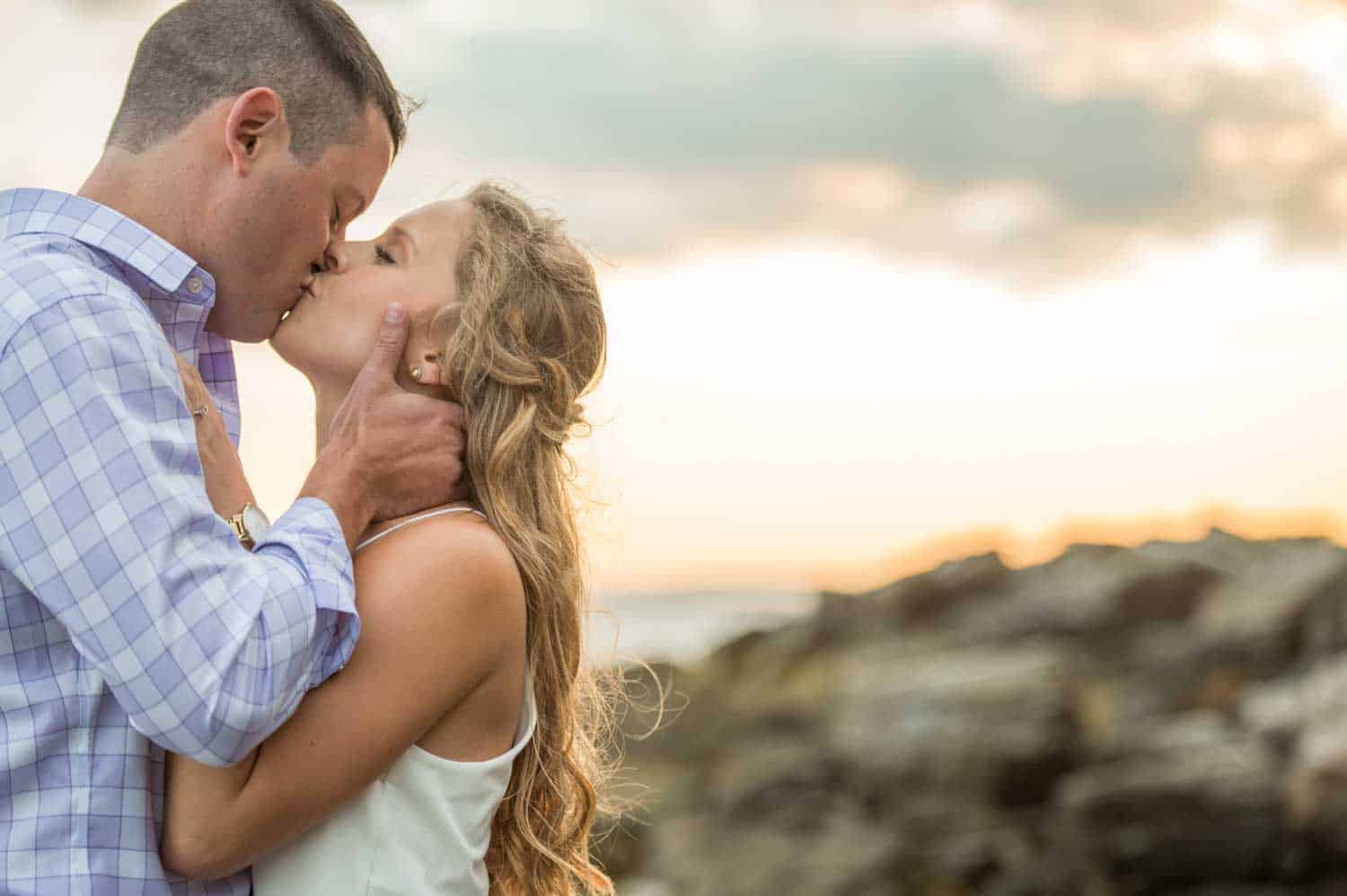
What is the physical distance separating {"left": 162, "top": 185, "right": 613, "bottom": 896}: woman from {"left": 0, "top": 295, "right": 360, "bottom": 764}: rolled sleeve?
227mm

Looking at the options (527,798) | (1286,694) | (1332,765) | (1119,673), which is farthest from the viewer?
(1119,673)

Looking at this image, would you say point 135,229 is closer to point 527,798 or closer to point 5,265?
point 5,265

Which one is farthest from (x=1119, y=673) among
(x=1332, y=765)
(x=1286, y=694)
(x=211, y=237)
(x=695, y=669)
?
(x=211, y=237)

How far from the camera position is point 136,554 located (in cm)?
212

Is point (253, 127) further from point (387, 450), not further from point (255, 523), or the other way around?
point (255, 523)

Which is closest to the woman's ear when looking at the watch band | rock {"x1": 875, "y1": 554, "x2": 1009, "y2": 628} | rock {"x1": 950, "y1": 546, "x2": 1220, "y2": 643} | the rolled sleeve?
the watch band

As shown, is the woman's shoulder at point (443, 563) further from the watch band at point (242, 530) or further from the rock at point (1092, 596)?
the rock at point (1092, 596)

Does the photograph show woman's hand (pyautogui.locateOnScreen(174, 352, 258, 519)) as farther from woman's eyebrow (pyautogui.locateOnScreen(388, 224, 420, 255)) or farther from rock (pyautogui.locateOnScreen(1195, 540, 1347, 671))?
rock (pyautogui.locateOnScreen(1195, 540, 1347, 671))

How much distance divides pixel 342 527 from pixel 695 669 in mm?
17224

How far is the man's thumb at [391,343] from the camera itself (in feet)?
9.25

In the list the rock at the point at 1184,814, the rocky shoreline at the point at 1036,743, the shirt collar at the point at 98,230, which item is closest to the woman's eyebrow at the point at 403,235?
the shirt collar at the point at 98,230

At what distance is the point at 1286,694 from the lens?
13.1 metres

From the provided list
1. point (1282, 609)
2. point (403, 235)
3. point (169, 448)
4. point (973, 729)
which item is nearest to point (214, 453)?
point (169, 448)

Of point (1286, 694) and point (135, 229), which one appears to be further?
point (1286, 694)
